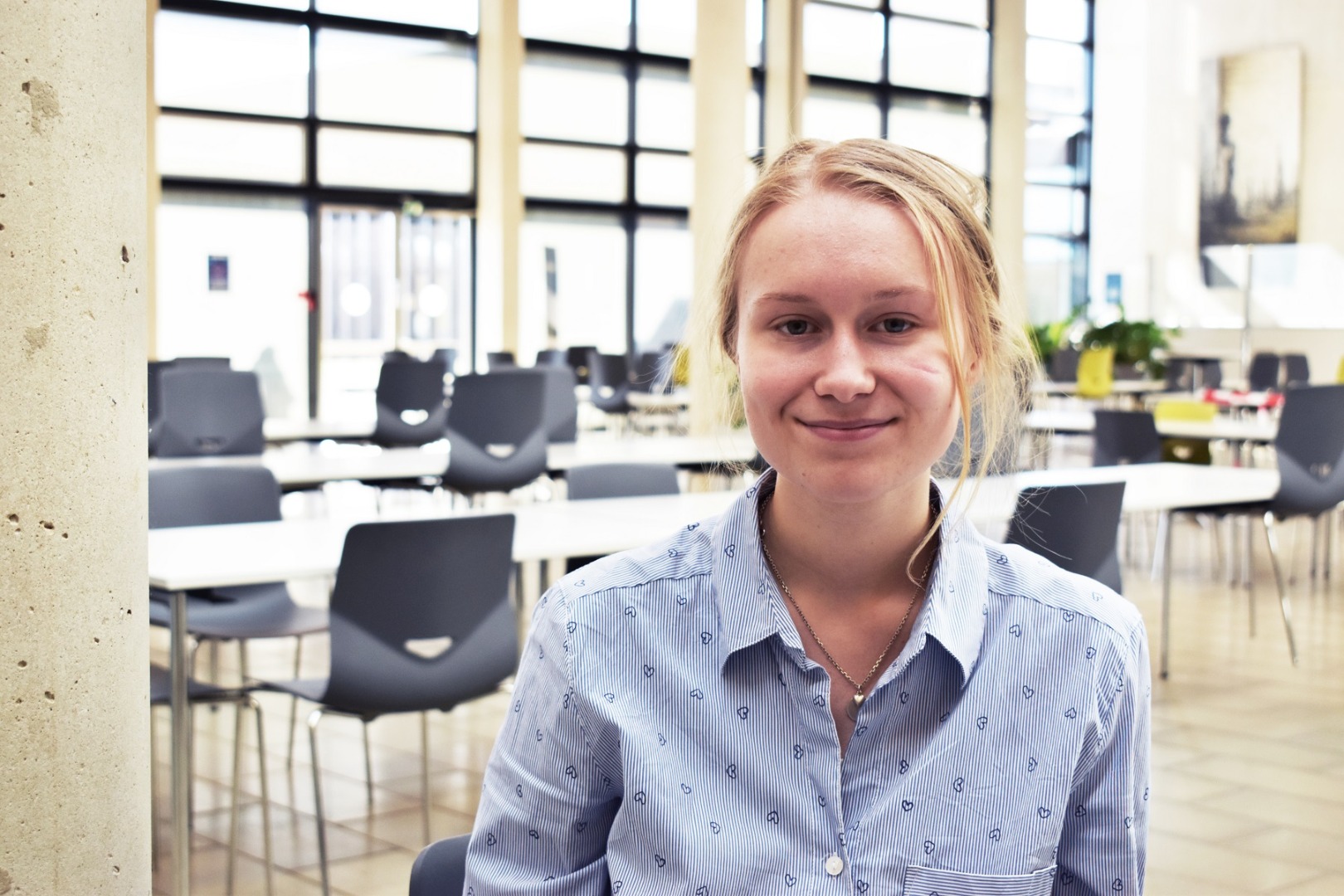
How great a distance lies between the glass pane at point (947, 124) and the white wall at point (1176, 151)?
2.56 meters

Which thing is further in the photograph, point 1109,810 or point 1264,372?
point 1264,372

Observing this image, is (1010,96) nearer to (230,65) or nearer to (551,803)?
(230,65)

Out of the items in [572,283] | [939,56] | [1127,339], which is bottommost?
[1127,339]

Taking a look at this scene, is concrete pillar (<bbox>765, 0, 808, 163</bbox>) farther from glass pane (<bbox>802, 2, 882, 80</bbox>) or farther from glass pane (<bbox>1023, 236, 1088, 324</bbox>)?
glass pane (<bbox>1023, 236, 1088, 324</bbox>)

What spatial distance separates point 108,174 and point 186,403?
459cm

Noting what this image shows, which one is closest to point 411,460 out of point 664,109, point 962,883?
point 962,883

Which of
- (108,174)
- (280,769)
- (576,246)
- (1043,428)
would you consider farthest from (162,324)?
(108,174)

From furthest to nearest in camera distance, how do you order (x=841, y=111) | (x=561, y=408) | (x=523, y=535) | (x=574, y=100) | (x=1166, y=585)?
1. (x=841, y=111)
2. (x=574, y=100)
3. (x=561, y=408)
4. (x=1166, y=585)
5. (x=523, y=535)

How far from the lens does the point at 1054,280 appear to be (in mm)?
17859

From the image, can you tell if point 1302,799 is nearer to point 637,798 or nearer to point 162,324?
point 637,798

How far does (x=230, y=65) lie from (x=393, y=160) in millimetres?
1555

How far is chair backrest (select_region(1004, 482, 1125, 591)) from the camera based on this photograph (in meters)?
3.63

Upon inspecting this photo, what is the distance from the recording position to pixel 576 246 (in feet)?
46.1

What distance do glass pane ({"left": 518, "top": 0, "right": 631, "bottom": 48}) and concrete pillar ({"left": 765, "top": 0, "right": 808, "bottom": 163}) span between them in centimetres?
140
